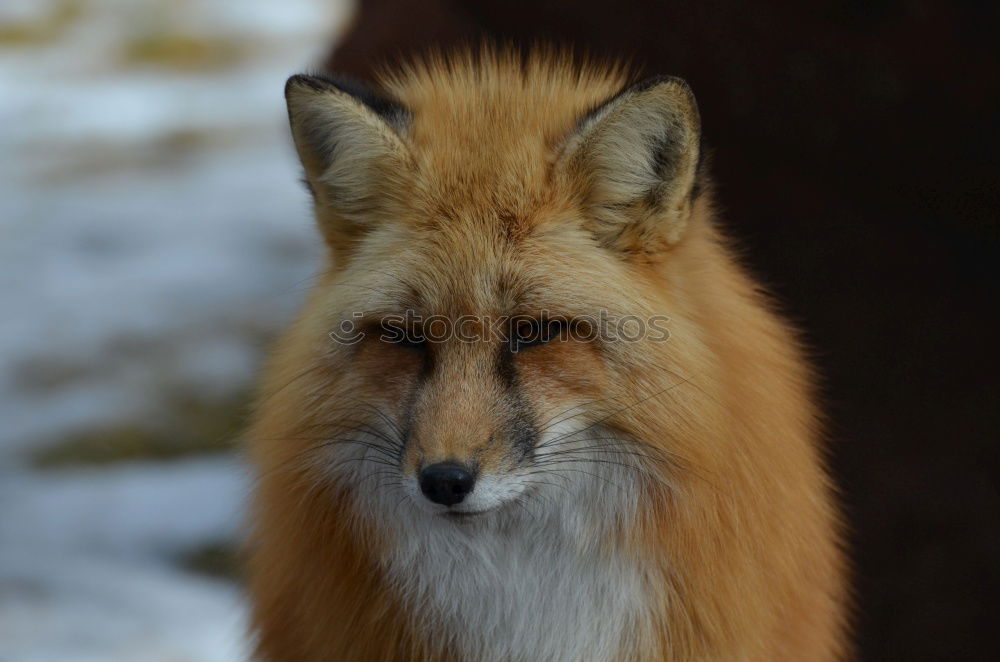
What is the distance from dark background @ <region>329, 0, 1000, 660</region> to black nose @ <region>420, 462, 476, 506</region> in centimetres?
195

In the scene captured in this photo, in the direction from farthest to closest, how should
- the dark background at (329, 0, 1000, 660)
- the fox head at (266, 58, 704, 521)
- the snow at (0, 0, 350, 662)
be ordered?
the snow at (0, 0, 350, 662) → the dark background at (329, 0, 1000, 660) → the fox head at (266, 58, 704, 521)

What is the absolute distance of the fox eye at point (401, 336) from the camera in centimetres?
225

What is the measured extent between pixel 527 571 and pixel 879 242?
186cm

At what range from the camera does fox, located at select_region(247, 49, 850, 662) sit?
221 centimetres

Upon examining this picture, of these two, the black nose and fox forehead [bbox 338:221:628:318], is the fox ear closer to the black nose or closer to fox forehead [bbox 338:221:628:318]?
fox forehead [bbox 338:221:628:318]

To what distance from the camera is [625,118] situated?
223 cm

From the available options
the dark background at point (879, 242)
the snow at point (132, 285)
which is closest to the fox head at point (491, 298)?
the snow at point (132, 285)

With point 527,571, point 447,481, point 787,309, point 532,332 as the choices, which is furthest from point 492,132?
point 787,309

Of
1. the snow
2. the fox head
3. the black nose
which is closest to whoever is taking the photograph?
the black nose

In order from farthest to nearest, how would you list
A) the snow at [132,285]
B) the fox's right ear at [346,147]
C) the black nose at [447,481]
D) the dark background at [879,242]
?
the snow at [132,285]
the dark background at [879,242]
the fox's right ear at [346,147]
the black nose at [447,481]

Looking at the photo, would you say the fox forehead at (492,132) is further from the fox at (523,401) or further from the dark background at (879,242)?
the dark background at (879,242)

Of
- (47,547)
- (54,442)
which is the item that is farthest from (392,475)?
(54,442)

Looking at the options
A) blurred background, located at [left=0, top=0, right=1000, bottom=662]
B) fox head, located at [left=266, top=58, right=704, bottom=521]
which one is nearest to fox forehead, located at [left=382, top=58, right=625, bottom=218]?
fox head, located at [left=266, top=58, right=704, bottom=521]

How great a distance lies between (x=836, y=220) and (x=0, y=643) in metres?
3.12
